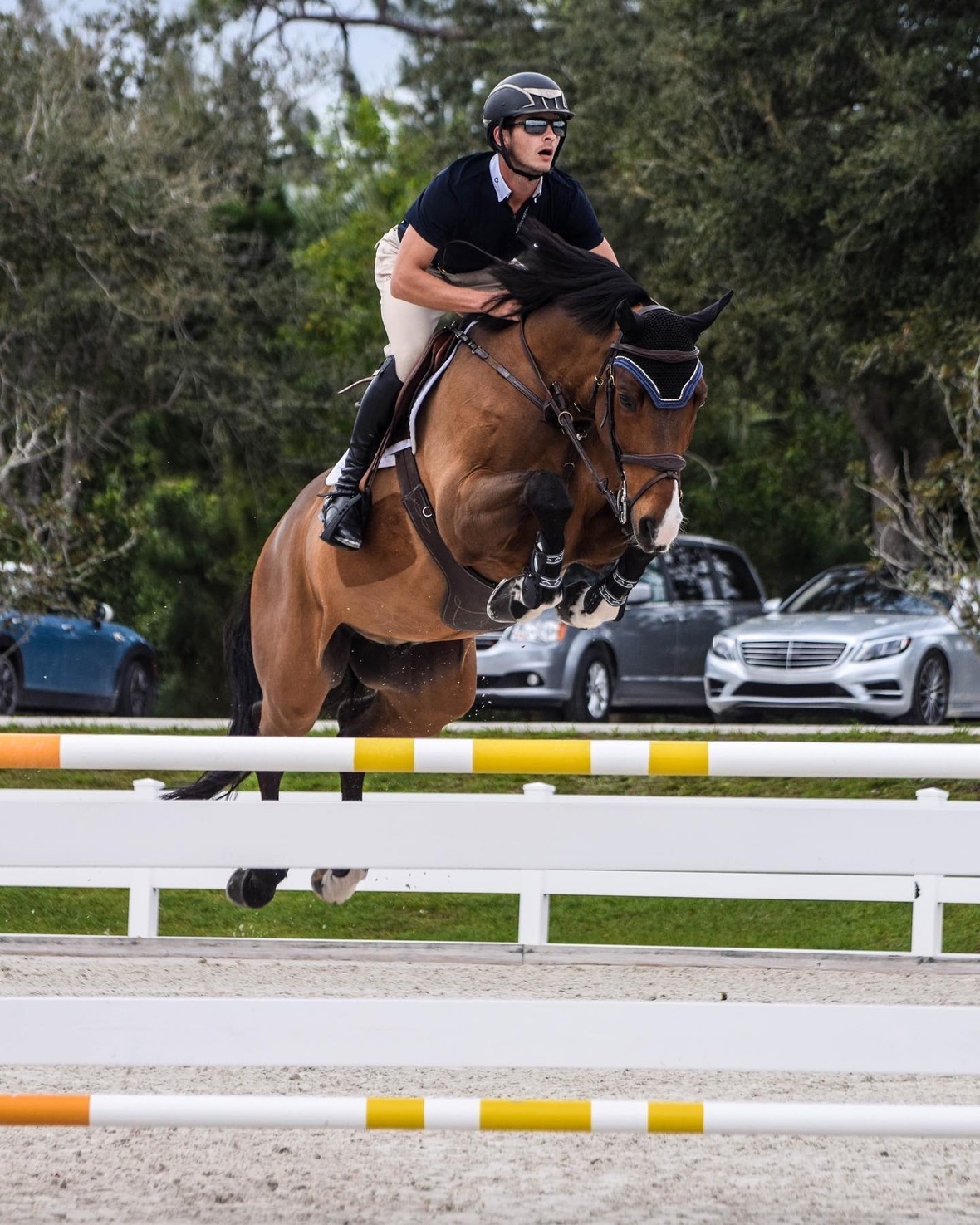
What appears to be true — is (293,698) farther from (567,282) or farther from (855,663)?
(855,663)

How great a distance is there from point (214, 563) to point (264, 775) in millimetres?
13191

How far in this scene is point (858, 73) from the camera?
1595 cm

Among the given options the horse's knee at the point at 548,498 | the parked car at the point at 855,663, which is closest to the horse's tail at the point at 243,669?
the horse's knee at the point at 548,498

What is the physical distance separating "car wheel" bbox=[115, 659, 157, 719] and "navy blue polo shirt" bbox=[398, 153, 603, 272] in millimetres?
11151

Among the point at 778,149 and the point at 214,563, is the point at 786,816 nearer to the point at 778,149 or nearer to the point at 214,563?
the point at 778,149

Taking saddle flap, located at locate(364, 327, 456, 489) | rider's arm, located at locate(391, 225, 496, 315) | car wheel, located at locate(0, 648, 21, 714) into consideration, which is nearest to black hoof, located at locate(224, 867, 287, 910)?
saddle flap, located at locate(364, 327, 456, 489)

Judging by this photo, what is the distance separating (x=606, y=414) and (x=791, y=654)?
9.61m

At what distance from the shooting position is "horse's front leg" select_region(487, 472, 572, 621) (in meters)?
4.61

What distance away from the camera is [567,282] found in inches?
193

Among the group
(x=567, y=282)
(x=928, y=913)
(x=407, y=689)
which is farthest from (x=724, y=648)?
(x=567, y=282)

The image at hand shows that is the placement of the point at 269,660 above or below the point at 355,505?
below

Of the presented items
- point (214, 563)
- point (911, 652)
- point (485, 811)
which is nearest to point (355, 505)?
point (485, 811)

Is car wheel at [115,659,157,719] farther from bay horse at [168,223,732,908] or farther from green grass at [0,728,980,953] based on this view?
bay horse at [168,223,732,908]

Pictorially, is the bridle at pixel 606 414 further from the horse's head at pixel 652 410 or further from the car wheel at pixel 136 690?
the car wheel at pixel 136 690
